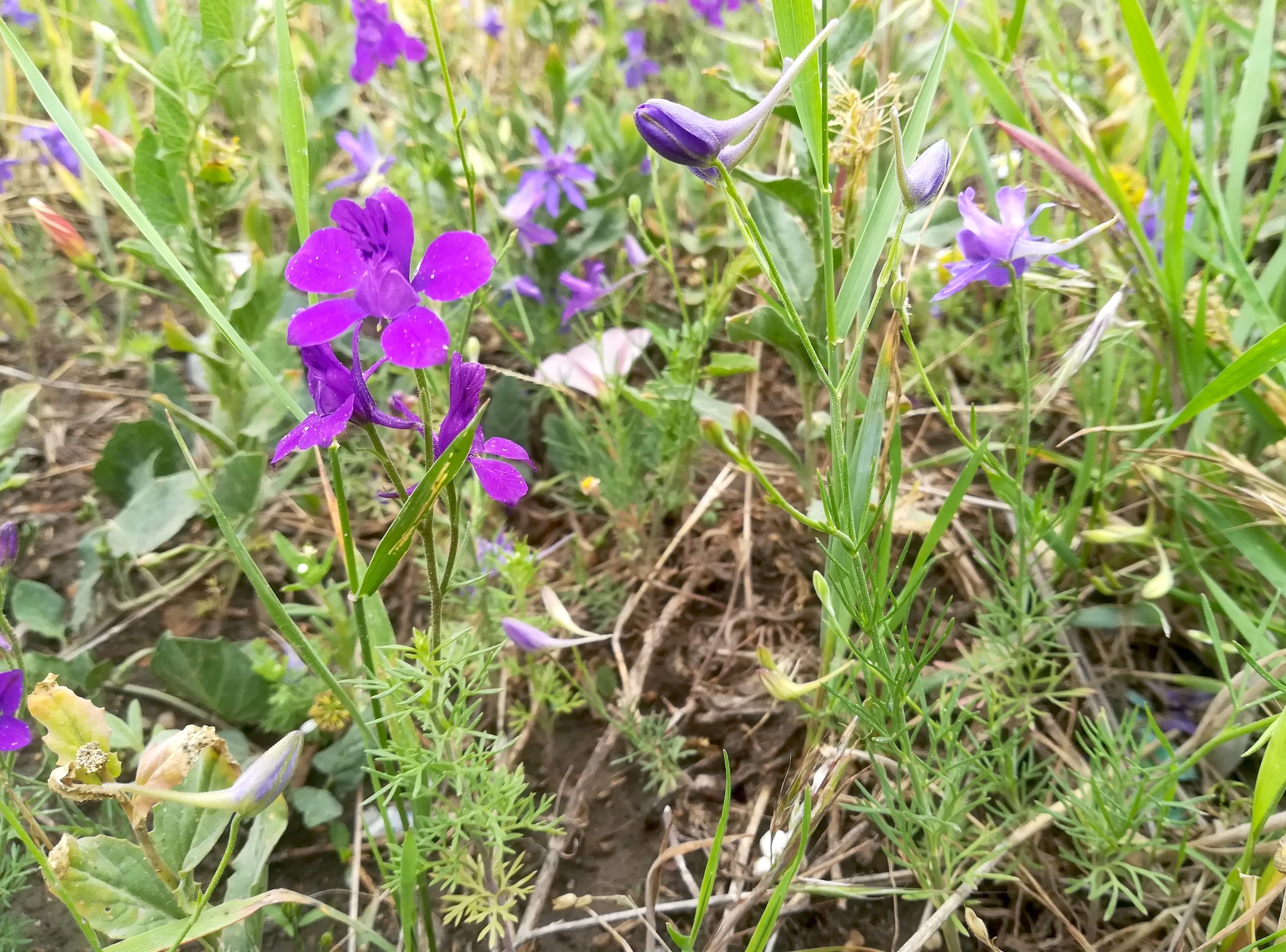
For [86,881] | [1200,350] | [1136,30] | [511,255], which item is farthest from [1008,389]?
[86,881]

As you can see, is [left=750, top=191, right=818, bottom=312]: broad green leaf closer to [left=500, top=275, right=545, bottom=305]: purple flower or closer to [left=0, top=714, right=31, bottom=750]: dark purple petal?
[left=500, top=275, right=545, bottom=305]: purple flower

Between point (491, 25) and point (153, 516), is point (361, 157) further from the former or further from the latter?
point (153, 516)

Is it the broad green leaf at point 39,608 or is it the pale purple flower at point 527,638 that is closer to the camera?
the pale purple flower at point 527,638

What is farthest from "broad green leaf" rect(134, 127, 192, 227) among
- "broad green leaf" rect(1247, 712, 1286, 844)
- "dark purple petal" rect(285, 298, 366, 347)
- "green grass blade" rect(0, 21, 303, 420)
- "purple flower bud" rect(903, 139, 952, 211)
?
"broad green leaf" rect(1247, 712, 1286, 844)

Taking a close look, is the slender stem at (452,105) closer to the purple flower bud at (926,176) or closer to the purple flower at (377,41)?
the purple flower bud at (926,176)

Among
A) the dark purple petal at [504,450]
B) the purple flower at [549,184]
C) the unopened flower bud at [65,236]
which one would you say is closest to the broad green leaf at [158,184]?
the unopened flower bud at [65,236]

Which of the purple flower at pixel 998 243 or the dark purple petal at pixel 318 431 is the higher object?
the purple flower at pixel 998 243
